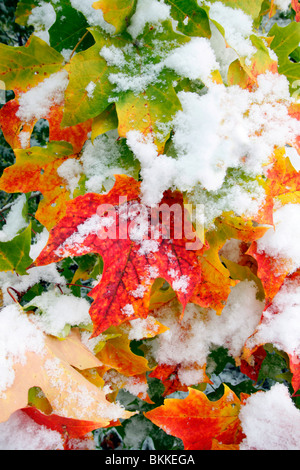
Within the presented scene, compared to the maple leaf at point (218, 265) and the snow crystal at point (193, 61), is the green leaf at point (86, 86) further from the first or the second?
the maple leaf at point (218, 265)

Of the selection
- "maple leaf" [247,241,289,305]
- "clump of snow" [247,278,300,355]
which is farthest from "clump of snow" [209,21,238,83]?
"clump of snow" [247,278,300,355]

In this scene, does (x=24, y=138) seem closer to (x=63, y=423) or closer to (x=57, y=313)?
(x=57, y=313)

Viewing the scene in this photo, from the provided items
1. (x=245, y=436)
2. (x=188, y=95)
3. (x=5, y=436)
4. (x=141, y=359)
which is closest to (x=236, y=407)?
(x=245, y=436)

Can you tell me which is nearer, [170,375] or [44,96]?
[44,96]

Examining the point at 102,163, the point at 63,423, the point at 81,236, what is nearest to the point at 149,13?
the point at 102,163

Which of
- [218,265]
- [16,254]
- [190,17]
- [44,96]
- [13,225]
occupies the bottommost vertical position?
[13,225]

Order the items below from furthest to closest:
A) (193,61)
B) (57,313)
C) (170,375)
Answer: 1. (170,375)
2. (57,313)
3. (193,61)
